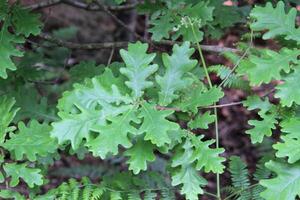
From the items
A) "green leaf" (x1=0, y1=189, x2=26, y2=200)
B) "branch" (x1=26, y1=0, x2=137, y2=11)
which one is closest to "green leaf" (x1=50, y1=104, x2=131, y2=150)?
"green leaf" (x1=0, y1=189, x2=26, y2=200)

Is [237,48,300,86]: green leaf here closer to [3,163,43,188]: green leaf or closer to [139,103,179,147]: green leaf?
[139,103,179,147]: green leaf

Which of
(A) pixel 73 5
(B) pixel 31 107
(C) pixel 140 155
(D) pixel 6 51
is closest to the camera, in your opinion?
(C) pixel 140 155

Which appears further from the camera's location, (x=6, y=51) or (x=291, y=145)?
(x=6, y=51)

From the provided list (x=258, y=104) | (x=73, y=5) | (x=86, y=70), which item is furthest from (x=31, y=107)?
(x=258, y=104)

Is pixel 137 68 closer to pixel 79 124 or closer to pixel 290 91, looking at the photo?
pixel 79 124

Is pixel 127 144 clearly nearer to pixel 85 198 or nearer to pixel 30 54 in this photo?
pixel 85 198

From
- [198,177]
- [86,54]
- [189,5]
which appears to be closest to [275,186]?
[198,177]
